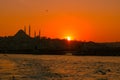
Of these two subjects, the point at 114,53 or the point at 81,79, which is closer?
the point at 81,79

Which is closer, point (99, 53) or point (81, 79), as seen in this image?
point (81, 79)

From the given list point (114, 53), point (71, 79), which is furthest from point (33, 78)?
point (114, 53)

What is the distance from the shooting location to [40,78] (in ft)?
185

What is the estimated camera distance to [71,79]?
2160 inches

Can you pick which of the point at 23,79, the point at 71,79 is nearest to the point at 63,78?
the point at 71,79

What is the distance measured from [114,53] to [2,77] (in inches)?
5631

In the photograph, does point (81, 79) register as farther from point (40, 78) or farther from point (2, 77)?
point (2, 77)

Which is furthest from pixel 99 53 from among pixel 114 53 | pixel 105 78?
pixel 105 78

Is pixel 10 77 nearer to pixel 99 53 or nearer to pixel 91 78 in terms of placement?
pixel 91 78

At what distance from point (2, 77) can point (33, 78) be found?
13.0ft

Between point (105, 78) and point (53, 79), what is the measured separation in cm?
720

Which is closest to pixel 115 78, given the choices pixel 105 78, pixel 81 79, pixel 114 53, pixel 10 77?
pixel 105 78

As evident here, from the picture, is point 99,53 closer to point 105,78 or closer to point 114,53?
point 114,53

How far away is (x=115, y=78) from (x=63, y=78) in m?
6.82
